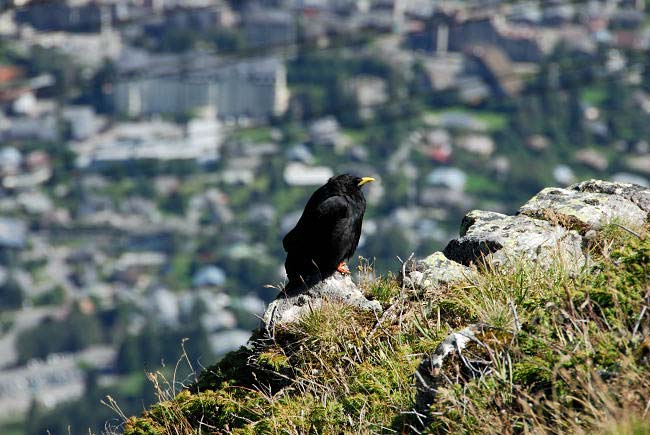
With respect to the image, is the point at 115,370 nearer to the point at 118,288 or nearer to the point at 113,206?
the point at 118,288

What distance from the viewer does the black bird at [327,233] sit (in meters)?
6.87

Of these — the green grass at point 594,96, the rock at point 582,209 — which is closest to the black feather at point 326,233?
the rock at point 582,209

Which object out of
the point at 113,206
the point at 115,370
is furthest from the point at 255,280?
the point at 113,206

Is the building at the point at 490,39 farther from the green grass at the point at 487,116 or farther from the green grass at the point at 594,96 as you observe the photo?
the green grass at the point at 487,116

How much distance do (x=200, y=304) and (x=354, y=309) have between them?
106m

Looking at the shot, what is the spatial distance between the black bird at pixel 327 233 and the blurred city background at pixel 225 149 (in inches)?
2983

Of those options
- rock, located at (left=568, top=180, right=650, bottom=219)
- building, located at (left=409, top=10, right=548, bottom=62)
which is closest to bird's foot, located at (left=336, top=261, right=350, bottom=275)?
rock, located at (left=568, top=180, right=650, bottom=219)

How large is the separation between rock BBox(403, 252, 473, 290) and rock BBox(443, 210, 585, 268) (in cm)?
15

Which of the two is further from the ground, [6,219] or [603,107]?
[603,107]

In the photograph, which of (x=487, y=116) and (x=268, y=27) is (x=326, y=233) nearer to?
(x=487, y=116)

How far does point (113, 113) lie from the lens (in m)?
173

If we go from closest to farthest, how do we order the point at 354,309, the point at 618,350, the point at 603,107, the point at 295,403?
1. the point at 618,350
2. the point at 295,403
3. the point at 354,309
4. the point at 603,107

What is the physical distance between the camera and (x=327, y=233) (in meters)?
6.92

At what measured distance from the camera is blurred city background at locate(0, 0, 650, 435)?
361 ft
